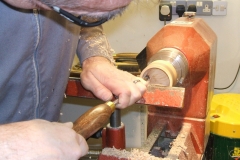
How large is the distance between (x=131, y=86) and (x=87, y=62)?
20cm

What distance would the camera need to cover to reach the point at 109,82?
877mm

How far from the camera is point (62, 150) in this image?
0.58 m

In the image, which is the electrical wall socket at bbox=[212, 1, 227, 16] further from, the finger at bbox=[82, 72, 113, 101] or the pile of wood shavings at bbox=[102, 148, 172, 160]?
the pile of wood shavings at bbox=[102, 148, 172, 160]

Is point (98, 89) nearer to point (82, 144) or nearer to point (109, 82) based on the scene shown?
point (109, 82)

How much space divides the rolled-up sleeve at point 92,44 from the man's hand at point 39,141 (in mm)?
400

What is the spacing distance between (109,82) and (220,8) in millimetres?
1020

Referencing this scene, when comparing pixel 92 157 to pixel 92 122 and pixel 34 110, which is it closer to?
pixel 34 110

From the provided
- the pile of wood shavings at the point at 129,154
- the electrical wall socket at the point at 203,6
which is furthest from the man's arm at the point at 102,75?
the electrical wall socket at the point at 203,6

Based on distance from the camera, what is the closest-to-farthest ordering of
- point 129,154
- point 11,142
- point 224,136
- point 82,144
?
→ point 11,142, point 82,144, point 129,154, point 224,136

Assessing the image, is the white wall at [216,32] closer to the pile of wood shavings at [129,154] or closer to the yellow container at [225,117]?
the yellow container at [225,117]

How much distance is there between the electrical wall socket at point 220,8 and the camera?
64.0 inches

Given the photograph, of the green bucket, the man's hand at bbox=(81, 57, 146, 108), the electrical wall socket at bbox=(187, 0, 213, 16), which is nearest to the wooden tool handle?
the man's hand at bbox=(81, 57, 146, 108)

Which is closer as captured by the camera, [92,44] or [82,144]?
[82,144]

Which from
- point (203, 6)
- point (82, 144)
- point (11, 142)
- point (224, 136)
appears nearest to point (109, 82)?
point (82, 144)
